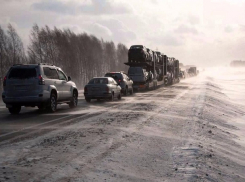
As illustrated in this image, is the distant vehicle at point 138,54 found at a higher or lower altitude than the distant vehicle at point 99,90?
higher

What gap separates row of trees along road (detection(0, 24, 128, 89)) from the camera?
53625 millimetres

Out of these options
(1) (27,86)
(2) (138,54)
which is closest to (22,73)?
(1) (27,86)

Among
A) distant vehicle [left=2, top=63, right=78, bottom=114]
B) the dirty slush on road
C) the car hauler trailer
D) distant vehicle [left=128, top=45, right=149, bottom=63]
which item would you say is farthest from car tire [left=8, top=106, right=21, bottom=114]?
distant vehicle [left=128, top=45, right=149, bottom=63]

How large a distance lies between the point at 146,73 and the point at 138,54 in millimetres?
2157

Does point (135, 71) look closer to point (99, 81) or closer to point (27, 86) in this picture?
point (99, 81)

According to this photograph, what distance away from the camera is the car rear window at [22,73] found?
45.1ft

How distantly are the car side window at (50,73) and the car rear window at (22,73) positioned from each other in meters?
0.55

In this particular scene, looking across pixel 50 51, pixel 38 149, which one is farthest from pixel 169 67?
pixel 38 149

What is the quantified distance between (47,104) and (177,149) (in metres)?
8.24

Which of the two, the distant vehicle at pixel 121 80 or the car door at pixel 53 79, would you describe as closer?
the car door at pixel 53 79

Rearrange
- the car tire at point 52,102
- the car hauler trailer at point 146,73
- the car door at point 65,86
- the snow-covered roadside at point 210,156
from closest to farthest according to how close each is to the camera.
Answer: the snow-covered roadside at point 210,156 → the car tire at point 52,102 → the car door at point 65,86 → the car hauler trailer at point 146,73

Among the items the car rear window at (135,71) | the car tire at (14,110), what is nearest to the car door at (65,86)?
the car tire at (14,110)

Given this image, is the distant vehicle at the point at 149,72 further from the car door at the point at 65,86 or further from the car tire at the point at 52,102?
the car tire at the point at 52,102

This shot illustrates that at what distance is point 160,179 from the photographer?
5004mm
